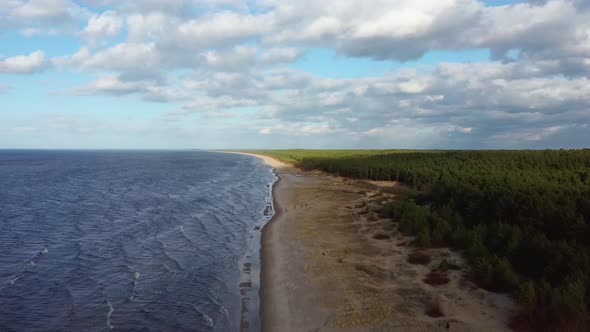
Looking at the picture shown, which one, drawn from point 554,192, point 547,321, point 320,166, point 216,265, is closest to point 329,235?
point 216,265

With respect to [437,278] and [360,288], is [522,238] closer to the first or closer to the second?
[437,278]

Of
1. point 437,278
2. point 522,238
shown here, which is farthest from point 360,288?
point 522,238

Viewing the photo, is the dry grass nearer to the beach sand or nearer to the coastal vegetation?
the beach sand

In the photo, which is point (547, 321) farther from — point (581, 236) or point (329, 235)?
point (329, 235)

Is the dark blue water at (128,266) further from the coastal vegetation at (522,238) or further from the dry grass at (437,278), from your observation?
the coastal vegetation at (522,238)

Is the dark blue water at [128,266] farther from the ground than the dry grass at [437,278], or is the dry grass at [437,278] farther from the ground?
the dry grass at [437,278]

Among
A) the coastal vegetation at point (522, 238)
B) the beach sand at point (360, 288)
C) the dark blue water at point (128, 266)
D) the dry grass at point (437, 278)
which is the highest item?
the coastal vegetation at point (522, 238)

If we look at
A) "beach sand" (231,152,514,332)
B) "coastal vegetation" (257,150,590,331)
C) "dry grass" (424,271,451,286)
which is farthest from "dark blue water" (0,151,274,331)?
"coastal vegetation" (257,150,590,331)

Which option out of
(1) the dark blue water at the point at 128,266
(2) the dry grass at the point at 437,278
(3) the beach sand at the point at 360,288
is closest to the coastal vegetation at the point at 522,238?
(2) the dry grass at the point at 437,278

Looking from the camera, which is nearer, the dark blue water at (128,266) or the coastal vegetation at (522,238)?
the coastal vegetation at (522,238)
